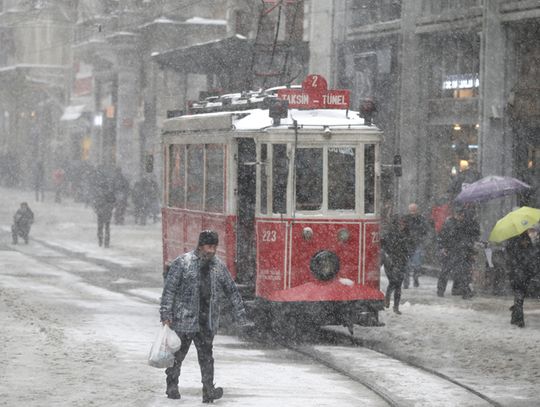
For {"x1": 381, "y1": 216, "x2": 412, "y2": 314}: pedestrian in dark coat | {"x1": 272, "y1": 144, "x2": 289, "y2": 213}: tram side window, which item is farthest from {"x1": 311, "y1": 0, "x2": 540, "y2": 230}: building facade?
{"x1": 272, "y1": 144, "x2": 289, "y2": 213}: tram side window

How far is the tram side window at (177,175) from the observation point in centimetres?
1900

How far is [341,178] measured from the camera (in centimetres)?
1648

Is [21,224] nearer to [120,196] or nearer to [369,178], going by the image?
[120,196]

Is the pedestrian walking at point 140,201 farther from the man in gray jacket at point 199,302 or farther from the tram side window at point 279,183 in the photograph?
the man in gray jacket at point 199,302

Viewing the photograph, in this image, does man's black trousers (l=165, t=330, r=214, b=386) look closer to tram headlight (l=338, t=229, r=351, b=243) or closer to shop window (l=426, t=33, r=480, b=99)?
tram headlight (l=338, t=229, r=351, b=243)

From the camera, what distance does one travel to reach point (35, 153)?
71.2 metres

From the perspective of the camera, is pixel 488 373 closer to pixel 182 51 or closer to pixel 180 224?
pixel 180 224

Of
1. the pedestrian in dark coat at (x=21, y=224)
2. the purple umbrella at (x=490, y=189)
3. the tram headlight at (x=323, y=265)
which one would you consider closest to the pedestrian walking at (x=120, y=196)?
the pedestrian in dark coat at (x=21, y=224)

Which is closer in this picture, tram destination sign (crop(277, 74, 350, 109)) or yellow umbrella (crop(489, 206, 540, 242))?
tram destination sign (crop(277, 74, 350, 109))

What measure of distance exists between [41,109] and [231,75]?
34.7m

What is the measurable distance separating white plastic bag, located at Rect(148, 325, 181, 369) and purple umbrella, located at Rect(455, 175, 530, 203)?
11852mm

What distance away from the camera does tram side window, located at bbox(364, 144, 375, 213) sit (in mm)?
16531

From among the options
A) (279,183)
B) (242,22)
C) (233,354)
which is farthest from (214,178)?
(242,22)

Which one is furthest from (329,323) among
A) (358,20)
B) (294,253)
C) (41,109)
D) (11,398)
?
(41,109)
